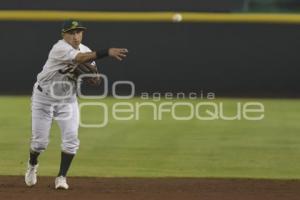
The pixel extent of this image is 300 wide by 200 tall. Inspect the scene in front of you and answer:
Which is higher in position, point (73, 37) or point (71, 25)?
point (71, 25)

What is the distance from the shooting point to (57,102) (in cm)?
748

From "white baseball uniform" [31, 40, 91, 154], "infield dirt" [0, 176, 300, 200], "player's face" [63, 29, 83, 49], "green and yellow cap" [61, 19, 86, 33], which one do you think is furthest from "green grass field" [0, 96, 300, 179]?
"green and yellow cap" [61, 19, 86, 33]

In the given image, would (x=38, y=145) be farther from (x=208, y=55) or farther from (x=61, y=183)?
(x=208, y=55)

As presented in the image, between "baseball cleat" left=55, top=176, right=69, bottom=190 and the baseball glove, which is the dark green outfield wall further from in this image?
"baseball cleat" left=55, top=176, right=69, bottom=190

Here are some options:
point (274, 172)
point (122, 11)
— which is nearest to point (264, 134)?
point (274, 172)

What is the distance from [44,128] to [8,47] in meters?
11.7

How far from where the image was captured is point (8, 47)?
18.9 m

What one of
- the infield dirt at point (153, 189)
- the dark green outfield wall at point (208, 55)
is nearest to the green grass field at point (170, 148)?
the infield dirt at point (153, 189)

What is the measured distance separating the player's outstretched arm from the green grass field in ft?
6.31

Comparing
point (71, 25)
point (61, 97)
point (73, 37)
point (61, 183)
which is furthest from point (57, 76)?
point (61, 183)

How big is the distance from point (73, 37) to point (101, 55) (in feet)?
1.46

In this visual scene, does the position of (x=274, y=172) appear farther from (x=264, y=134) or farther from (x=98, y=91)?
(x=98, y=91)

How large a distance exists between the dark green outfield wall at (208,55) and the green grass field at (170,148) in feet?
11.5

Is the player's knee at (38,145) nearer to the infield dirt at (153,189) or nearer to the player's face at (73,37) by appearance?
the infield dirt at (153,189)
